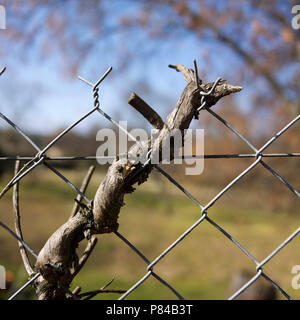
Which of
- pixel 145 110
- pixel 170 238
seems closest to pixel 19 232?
pixel 145 110

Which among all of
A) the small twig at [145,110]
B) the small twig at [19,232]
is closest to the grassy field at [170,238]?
the small twig at [19,232]

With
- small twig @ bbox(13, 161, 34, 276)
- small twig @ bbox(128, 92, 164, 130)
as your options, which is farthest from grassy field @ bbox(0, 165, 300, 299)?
small twig @ bbox(128, 92, 164, 130)

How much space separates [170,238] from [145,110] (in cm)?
879

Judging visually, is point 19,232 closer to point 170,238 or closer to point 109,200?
point 109,200

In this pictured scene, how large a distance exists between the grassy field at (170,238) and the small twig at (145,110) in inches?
115

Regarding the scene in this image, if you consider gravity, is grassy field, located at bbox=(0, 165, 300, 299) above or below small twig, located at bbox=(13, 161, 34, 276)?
above

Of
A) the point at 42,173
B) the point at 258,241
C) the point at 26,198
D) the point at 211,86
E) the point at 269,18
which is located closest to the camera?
Answer: the point at 211,86

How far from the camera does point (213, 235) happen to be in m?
9.58

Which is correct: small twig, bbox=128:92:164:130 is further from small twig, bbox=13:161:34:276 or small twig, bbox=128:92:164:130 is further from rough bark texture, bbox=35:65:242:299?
small twig, bbox=13:161:34:276

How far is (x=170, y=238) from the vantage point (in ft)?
30.3

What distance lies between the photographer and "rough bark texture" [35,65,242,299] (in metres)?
0.72
